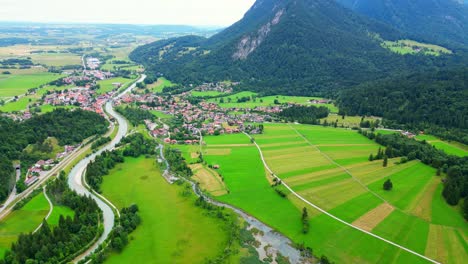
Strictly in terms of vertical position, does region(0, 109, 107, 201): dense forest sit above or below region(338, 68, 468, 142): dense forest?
below

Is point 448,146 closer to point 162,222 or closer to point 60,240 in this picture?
point 162,222

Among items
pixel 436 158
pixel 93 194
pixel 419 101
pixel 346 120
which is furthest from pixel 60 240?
pixel 419 101

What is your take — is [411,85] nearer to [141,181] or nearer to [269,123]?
[269,123]

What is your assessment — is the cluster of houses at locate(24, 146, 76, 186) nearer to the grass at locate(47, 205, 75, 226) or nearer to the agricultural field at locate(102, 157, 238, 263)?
the agricultural field at locate(102, 157, 238, 263)

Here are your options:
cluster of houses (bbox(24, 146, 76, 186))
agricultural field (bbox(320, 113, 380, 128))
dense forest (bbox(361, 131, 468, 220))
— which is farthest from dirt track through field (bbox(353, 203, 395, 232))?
cluster of houses (bbox(24, 146, 76, 186))

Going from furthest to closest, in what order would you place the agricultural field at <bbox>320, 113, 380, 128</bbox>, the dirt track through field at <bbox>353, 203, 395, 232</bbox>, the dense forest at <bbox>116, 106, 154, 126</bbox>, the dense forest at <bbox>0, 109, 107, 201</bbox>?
the dense forest at <bbox>116, 106, 154, 126</bbox> < the agricultural field at <bbox>320, 113, 380, 128</bbox> < the dense forest at <bbox>0, 109, 107, 201</bbox> < the dirt track through field at <bbox>353, 203, 395, 232</bbox>
